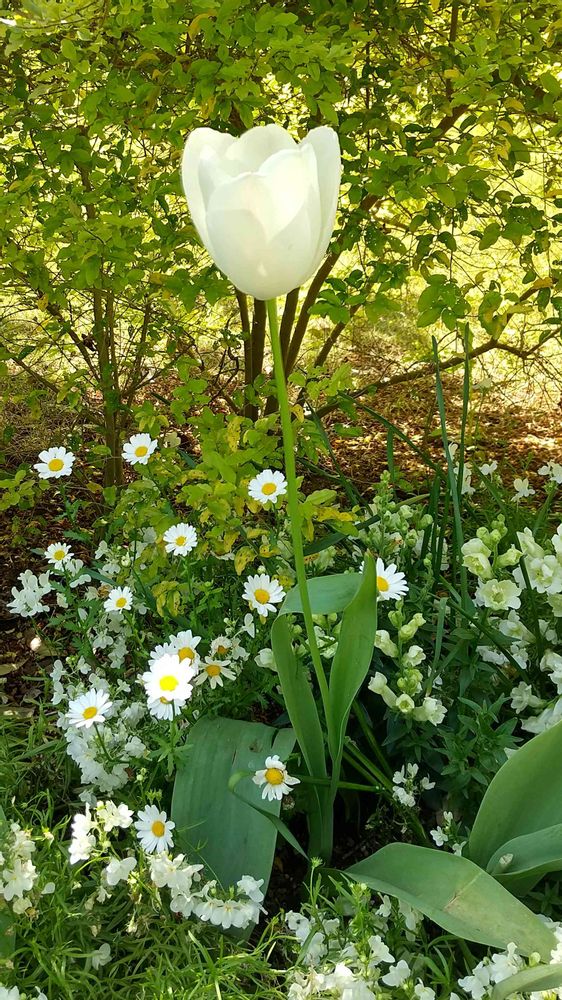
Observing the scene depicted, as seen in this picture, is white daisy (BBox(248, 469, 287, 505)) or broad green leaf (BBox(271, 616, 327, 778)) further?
white daisy (BBox(248, 469, 287, 505))

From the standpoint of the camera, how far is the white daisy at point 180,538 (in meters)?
1.54

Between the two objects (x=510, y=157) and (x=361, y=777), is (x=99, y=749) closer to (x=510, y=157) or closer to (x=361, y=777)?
(x=361, y=777)

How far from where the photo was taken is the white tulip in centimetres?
90

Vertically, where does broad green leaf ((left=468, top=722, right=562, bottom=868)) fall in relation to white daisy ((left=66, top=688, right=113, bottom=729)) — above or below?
below

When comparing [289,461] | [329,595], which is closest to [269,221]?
[289,461]

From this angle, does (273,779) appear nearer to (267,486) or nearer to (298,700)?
(298,700)

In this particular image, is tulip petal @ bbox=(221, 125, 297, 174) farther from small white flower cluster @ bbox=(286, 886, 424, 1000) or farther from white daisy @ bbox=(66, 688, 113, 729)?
small white flower cluster @ bbox=(286, 886, 424, 1000)

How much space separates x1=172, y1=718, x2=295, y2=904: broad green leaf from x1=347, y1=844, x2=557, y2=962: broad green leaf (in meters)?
0.19

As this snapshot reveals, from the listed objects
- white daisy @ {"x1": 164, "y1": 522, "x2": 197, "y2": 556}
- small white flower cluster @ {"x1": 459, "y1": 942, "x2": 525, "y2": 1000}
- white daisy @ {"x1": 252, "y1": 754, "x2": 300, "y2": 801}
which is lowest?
small white flower cluster @ {"x1": 459, "y1": 942, "x2": 525, "y2": 1000}

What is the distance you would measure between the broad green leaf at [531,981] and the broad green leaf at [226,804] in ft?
1.16

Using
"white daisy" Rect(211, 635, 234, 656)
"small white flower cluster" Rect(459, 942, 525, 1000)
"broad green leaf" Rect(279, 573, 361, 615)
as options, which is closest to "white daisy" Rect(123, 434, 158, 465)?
"white daisy" Rect(211, 635, 234, 656)

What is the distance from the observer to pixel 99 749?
1383 millimetres

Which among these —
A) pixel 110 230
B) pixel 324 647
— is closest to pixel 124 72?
pixel 110 230

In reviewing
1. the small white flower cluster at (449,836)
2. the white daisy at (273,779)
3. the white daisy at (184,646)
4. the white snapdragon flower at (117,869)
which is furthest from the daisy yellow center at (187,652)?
the small white flower cluster at (449,836)
